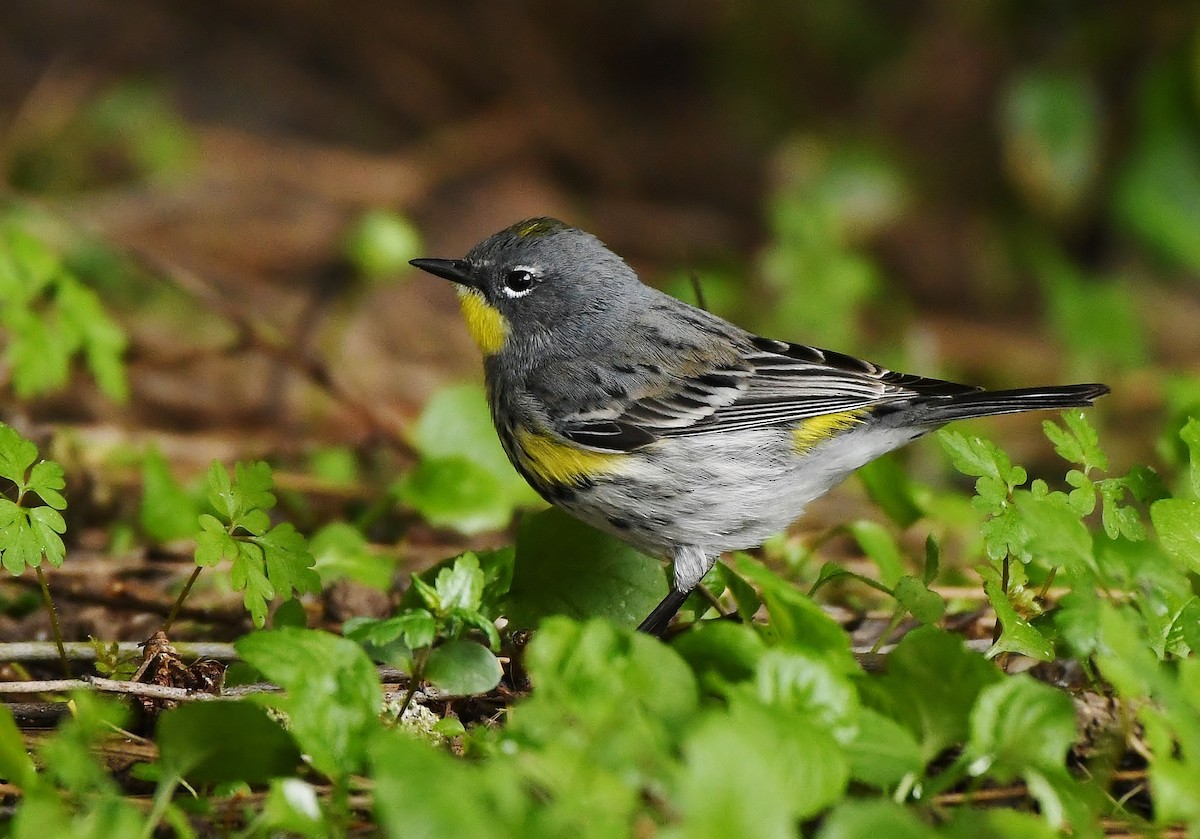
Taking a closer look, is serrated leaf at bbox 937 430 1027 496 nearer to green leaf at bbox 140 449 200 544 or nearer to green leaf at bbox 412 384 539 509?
green leaf at bbox 412 384 539 509

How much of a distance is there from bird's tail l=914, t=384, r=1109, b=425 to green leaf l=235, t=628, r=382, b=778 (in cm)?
214

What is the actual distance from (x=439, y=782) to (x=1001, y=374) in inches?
253

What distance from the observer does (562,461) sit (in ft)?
12.5

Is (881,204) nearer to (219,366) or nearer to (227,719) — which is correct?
(219,366)

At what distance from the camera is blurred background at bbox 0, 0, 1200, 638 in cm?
680

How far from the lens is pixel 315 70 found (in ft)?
29.7

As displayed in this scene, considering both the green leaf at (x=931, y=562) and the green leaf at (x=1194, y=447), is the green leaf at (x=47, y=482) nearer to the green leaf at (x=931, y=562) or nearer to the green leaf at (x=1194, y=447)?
the green leaf at (x=931, y=562)

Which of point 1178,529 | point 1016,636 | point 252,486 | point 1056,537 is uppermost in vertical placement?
point 1178,529

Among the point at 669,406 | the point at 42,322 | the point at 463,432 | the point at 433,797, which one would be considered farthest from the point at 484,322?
the point at 433,797

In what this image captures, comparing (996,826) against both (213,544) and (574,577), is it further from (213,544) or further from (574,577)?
(213,544)

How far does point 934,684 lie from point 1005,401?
5.02ft

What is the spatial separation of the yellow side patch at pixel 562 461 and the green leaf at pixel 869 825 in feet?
6.24

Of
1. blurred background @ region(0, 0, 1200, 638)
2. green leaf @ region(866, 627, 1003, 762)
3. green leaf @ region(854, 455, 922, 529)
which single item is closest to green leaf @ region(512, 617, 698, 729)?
green leaf @ region(866, 627, 1003, 762)

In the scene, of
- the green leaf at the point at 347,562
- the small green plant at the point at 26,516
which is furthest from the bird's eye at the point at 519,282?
the small green plant at the point at 26,516
